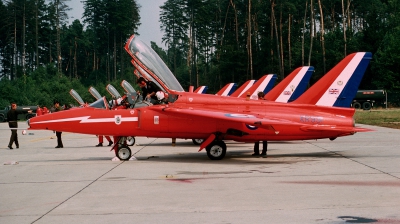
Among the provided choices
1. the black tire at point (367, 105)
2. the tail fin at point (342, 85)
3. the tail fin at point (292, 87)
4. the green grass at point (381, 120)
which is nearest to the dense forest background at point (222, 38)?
the black tire at point (367, 105)

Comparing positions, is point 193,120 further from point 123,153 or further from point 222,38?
point 222,38

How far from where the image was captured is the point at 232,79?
7912 centimetres

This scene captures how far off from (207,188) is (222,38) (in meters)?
80.1

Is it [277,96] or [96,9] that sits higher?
Answer: [96,9]

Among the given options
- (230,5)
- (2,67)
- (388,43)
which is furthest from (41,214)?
(2,67)

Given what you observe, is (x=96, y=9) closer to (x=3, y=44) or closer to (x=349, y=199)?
(x=3, y=44)

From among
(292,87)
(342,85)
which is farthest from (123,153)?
(292,87)

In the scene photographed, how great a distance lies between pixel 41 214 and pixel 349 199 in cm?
492

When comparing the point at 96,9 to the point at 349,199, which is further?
the point at 96,9

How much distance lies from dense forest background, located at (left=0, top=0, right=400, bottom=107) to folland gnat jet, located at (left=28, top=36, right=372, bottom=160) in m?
45.0

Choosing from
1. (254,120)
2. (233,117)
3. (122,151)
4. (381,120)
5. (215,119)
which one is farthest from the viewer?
(381,120)

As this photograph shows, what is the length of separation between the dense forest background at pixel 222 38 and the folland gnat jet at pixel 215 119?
148 ft

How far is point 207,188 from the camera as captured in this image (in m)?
10.4

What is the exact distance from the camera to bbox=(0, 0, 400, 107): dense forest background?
66750 mm
